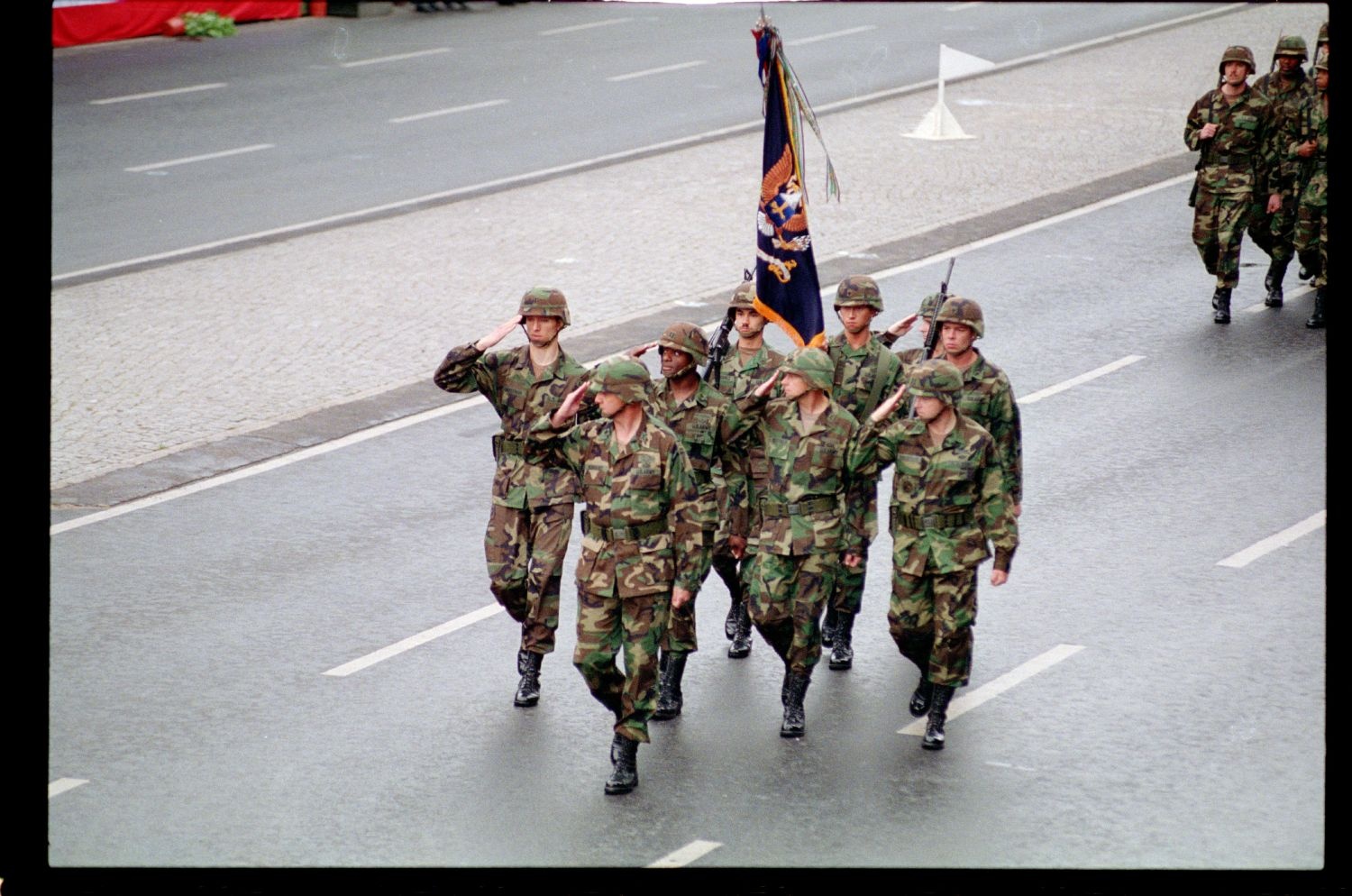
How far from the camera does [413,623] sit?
11.8 m

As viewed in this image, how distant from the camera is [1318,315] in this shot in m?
17.9

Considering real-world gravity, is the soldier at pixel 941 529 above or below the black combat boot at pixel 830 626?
above

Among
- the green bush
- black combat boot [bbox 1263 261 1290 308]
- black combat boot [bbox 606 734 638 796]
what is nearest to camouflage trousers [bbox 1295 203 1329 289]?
black combat boot [bbox 1263 261 1290 308]

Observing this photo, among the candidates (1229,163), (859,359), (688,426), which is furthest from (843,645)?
(1229,163)

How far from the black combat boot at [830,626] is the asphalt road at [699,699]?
0.22m

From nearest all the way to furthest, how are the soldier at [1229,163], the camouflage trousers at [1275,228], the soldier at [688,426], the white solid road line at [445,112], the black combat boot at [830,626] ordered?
1. the soldier at [688,426]
2. the black combat boot at [830,626]
3. the soldier at [1229,163]
4. the camouflage trousers at [1275,228]
5. the white solid road line at [445,112]

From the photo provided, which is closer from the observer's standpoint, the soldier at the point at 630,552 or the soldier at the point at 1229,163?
the soldier at the point at 630,552

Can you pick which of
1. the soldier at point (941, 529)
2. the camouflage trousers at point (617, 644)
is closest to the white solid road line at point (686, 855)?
the camouflage trousers at point (617, 644)

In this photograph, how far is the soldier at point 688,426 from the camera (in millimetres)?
10664

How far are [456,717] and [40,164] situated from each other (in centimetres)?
348

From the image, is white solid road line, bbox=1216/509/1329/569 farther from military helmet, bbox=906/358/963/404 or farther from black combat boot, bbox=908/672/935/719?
military helmet, bbox=906/358/963/404

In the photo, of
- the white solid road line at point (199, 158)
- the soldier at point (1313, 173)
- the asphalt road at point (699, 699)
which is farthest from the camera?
the white solid road line at point (199, 158)

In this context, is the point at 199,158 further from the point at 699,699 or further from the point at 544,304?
the point at 699,699

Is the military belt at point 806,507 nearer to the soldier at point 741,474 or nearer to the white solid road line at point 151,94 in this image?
the soldier at point 741,474
